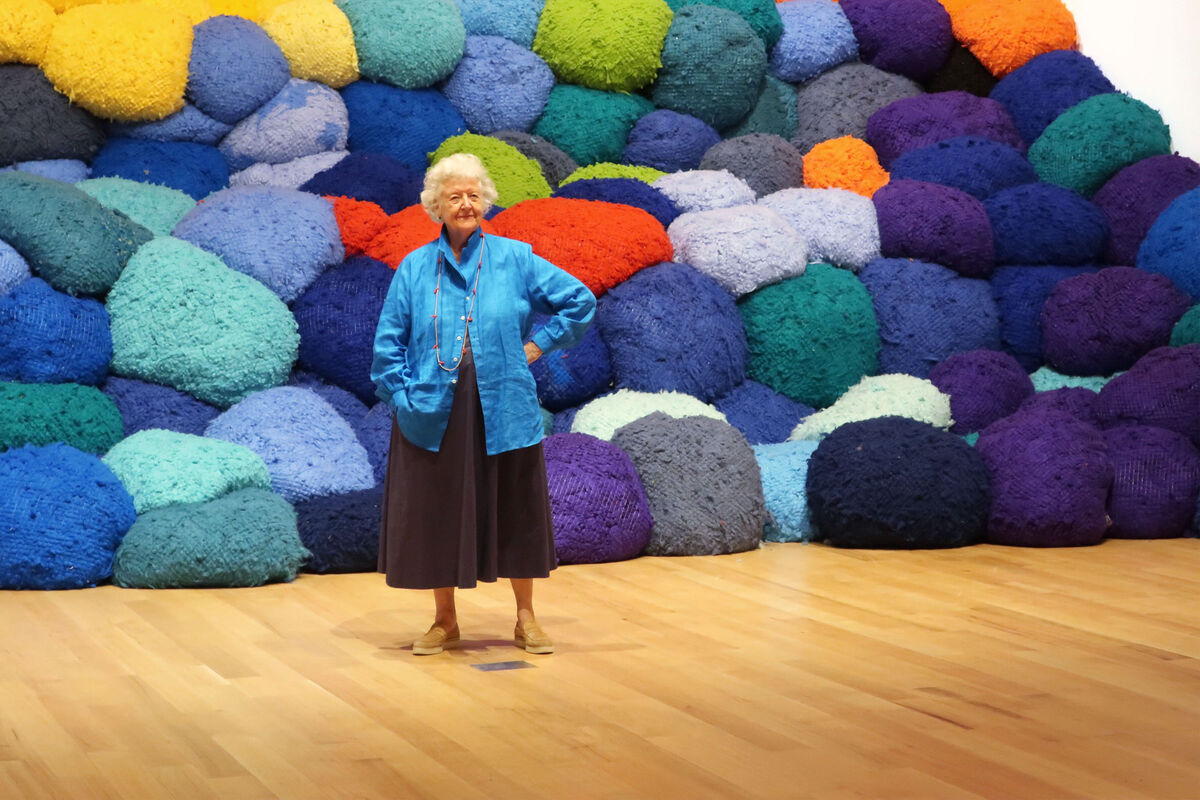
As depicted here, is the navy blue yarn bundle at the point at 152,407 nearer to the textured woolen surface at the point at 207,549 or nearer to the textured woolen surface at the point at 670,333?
the textured woolen surface at the point at 207,549

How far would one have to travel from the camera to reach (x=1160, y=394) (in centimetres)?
546

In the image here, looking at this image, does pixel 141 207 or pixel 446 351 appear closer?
pixel 446 351

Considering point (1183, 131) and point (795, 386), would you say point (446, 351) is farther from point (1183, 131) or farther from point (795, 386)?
point (1183, 131)

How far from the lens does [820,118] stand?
273 inches

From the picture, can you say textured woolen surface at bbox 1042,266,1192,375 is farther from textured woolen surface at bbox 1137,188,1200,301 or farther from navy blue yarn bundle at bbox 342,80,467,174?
navy blue yarn bundle at bbox 342,80,467,174

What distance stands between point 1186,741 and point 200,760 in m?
1.92

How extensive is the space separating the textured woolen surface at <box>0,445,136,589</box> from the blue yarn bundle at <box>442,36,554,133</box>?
102 inches

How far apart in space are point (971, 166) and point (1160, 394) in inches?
57.4

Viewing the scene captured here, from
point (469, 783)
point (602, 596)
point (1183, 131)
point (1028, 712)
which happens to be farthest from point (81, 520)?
point (1183, 131)

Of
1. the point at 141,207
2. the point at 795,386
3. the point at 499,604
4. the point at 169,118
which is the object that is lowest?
the point at 499,604

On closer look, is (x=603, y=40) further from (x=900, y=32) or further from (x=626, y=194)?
(x=900, y=32)

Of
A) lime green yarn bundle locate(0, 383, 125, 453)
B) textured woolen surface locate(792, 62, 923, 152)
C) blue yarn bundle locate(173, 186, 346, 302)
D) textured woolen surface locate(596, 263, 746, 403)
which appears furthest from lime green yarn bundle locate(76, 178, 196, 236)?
textured woolen surface locate(792, 62, 923, 152)

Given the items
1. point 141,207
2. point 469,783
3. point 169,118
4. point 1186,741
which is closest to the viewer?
point 469,783

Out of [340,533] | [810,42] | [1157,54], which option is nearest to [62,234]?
[340,533]
